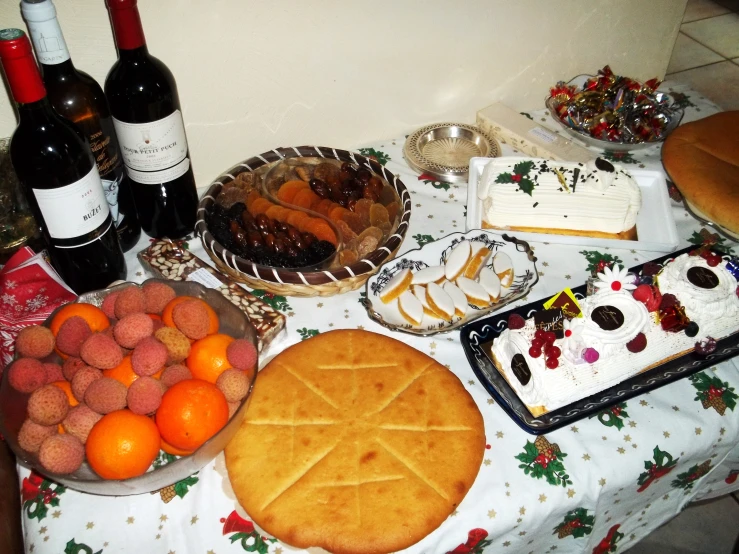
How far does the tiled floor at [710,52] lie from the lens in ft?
12.7

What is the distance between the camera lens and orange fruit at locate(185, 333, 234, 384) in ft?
3.30

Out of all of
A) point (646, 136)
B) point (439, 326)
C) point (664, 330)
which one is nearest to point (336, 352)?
point (439, 326)

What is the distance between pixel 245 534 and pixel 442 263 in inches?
30.5

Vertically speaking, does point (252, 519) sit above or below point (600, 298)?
below

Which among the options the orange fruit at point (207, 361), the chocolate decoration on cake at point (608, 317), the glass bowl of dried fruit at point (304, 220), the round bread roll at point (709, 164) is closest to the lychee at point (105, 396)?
the orange fruit at point (207, 361)

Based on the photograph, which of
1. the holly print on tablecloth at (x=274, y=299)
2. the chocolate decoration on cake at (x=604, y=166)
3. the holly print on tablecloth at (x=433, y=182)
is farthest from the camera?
the holly print on tablecloth at (x=433, y=182)

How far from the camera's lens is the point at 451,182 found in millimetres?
1731

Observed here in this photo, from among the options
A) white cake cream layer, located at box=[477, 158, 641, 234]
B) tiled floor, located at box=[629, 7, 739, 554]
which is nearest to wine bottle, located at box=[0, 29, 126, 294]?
white cake cream layer, located at box=[477, 158, 641, 234]

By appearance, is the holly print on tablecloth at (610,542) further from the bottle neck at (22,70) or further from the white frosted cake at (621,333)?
the bottle neck at (22,70)

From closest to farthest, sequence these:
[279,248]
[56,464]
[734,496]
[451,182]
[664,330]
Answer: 1. [56,464]
2. [664,330]
3. [279,248]
4. [451,182]
5. [734,496]

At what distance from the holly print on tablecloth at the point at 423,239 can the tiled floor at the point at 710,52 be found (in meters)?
3.04

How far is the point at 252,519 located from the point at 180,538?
0.13 metres

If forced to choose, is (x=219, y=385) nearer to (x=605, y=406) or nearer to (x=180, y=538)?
(x=180, y=538)

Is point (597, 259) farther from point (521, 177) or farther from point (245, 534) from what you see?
point (245, 534)
